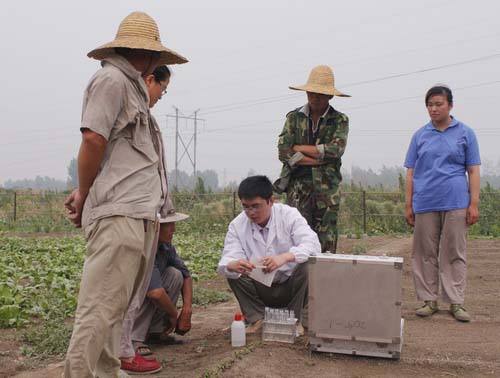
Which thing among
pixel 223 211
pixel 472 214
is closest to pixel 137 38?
pixel 472 214

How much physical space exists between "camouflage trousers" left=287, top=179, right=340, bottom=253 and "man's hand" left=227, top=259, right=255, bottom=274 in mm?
1038

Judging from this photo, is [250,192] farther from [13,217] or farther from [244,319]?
[13,217]

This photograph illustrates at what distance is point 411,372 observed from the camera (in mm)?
3641

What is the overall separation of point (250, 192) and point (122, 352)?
4.30 feet

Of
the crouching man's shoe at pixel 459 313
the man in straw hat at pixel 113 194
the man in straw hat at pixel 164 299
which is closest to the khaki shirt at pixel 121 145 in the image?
the man in straw hat at pixel 113 194

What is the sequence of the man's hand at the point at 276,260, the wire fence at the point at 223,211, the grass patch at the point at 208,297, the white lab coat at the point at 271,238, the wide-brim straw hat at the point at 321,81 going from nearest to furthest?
the man's hand at the point at 276,260 < the white lab coat at the point at 271,238 < the wide-brim straw hat at the point at 321,81 < the grass patch at the point at 208,297 < the wire fence at the point at 223,211

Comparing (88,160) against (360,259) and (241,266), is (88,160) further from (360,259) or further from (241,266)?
(360,259)

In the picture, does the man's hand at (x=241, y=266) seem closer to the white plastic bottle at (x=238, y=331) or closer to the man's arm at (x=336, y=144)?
the white plastic bottle at (x=238, y=331)

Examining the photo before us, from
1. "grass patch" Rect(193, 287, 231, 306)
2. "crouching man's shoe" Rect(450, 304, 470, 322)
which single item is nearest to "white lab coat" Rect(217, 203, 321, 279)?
"crouching man's shoe" Rect(450, 304, 470, 322)

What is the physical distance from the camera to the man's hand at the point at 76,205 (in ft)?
9.45

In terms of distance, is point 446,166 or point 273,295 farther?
point 446,166

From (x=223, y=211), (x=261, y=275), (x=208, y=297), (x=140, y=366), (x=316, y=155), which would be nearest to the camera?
(x=140, y=366)

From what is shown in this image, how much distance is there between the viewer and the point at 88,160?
2738 millimetres

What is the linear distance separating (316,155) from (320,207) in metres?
0.42
